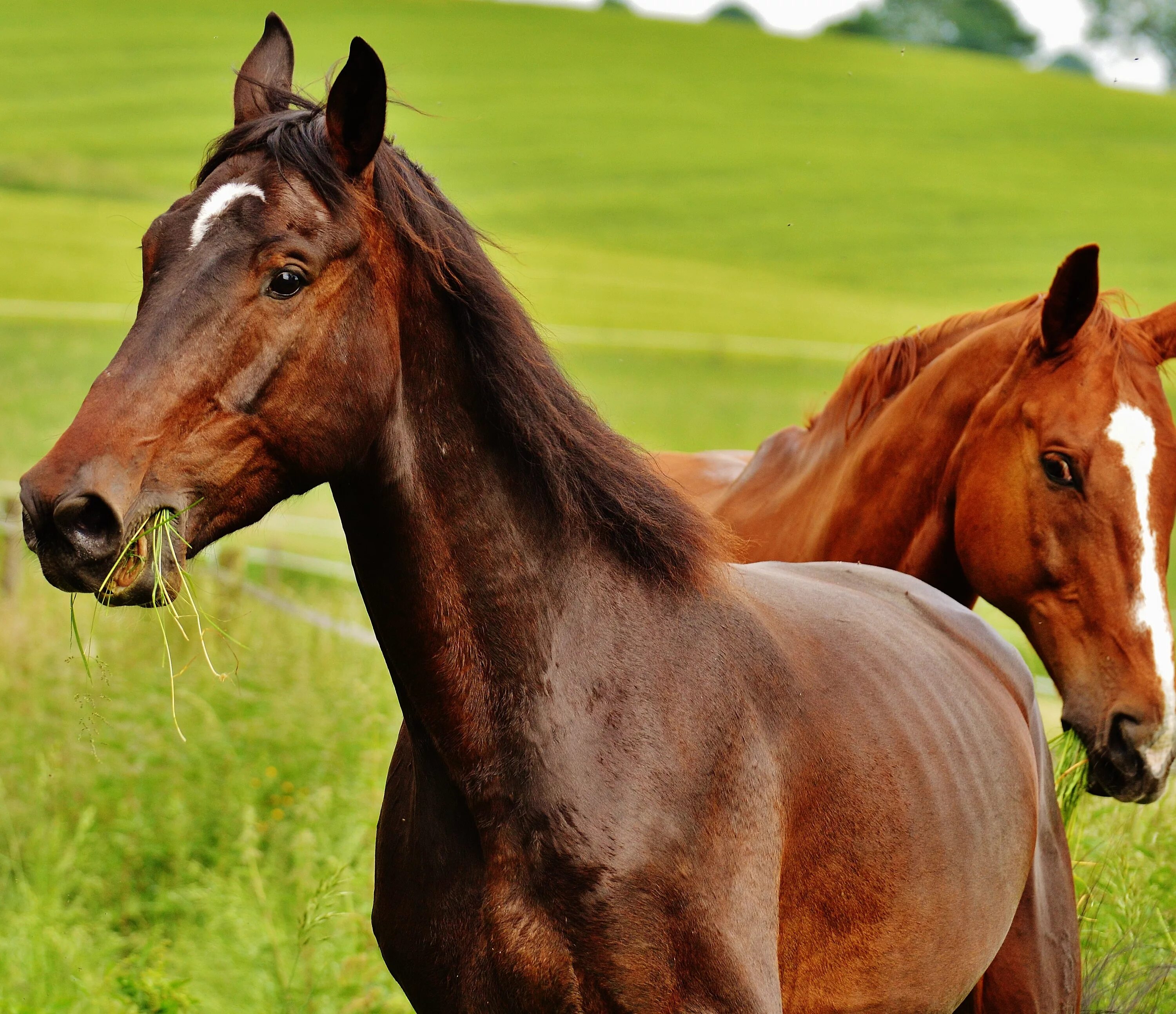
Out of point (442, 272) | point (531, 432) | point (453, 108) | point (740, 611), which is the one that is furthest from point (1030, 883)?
point (453, 108)

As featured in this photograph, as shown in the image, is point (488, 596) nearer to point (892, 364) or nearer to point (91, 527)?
point (91, 527)

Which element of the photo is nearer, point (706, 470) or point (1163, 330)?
point (1163, 330)

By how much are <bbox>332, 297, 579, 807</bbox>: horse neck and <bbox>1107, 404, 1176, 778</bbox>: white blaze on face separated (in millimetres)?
1799

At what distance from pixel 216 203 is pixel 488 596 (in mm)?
836

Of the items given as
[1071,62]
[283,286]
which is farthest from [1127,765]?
[1071,62]

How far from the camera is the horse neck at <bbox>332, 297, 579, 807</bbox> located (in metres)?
2.32

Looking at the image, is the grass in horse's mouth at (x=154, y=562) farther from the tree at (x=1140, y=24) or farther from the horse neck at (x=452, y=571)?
the tree at (x=1140, y=24)

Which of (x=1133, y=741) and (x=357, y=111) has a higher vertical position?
(x=357, y=111)

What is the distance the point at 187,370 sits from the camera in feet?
6.76

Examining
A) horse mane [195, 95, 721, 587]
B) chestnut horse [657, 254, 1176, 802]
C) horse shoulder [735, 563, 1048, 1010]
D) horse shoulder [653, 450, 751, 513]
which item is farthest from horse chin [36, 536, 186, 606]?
horse shoulder [653, 450, 751, 513]

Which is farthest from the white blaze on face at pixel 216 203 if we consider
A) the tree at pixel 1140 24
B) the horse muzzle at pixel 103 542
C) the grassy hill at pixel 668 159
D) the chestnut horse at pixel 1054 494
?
the tree at pixel 1140 24

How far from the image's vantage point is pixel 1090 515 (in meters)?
3.48

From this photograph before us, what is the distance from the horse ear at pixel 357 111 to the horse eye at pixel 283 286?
242 millimetres

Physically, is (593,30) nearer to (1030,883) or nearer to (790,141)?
(790,141)
